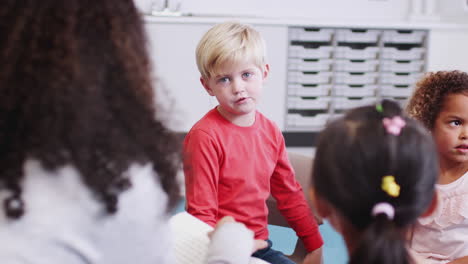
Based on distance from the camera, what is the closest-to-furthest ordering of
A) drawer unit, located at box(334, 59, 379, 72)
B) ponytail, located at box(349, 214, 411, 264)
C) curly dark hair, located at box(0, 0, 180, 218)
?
curly dark hair, located at box(0, 0, 180, 218) < ponytail, located at box(349, 214, 411, 264) < drawer unit, located at box(334, 59, 379, 72)

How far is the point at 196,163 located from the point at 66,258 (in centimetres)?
58

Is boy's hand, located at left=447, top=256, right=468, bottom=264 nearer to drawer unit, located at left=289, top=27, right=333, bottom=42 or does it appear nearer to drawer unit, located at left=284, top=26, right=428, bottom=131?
drawer unit, located at left=284, top=26, right=428, bottom=131

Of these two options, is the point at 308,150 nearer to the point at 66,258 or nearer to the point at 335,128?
the point at 335,128

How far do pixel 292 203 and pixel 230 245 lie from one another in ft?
1.71

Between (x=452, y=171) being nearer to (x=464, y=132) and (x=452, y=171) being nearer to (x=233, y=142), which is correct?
(x=464, y=132)

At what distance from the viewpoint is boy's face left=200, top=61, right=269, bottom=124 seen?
1.17 metres

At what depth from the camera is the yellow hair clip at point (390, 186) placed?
2.20 ft

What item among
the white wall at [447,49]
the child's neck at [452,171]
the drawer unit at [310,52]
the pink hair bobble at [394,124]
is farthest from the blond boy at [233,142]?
the white wall at [447,49]

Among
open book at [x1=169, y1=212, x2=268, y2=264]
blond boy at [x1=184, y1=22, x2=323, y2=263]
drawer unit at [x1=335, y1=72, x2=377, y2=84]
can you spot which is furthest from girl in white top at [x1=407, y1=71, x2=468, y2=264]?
drawer unit at [x1=335, y1=72, x2=377, y2=84]

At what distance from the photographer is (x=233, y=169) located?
Answer: 115 centimetres

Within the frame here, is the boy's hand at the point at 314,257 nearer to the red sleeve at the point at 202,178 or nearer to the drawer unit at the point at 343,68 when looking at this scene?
the red sleeve at the point at 202,178

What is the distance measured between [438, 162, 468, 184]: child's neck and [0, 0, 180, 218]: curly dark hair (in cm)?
89

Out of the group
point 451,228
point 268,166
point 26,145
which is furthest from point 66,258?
point 451,228

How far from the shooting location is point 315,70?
301cm
